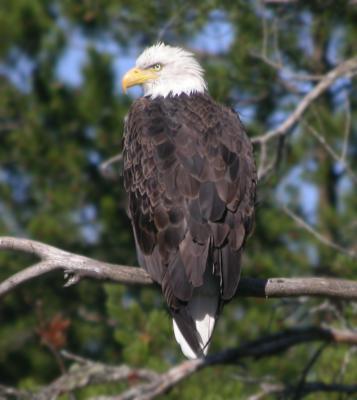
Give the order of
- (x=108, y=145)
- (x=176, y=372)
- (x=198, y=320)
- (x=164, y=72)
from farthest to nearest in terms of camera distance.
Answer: (x=108, y=145) → (x=164, y=72) → (x=176, y=372) → (x=198, y=320)

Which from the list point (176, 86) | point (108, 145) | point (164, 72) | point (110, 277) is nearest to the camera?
point (110, 277)

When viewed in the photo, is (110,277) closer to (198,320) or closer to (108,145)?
(198,320)

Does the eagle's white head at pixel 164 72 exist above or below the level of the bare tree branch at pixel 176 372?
above

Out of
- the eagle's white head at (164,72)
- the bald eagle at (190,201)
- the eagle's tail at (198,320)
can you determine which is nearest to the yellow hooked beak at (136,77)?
the eagle's white head at (164,72)

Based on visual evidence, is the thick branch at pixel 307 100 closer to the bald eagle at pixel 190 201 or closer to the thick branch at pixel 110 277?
the bald eagle at pixel 190 201

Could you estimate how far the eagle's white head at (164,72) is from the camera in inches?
269

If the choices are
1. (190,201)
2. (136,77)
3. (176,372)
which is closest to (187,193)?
(190,201)

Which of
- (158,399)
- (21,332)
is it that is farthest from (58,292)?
(158,399)

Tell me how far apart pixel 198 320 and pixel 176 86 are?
6.22 ft

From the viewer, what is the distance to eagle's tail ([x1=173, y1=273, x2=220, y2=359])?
5.29 metres

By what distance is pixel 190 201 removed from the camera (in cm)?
550

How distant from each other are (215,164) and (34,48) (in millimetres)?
5126

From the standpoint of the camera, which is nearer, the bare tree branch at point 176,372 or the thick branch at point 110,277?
the thick branch at point 110,277

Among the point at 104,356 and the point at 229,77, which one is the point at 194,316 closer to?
the point at 229,77
